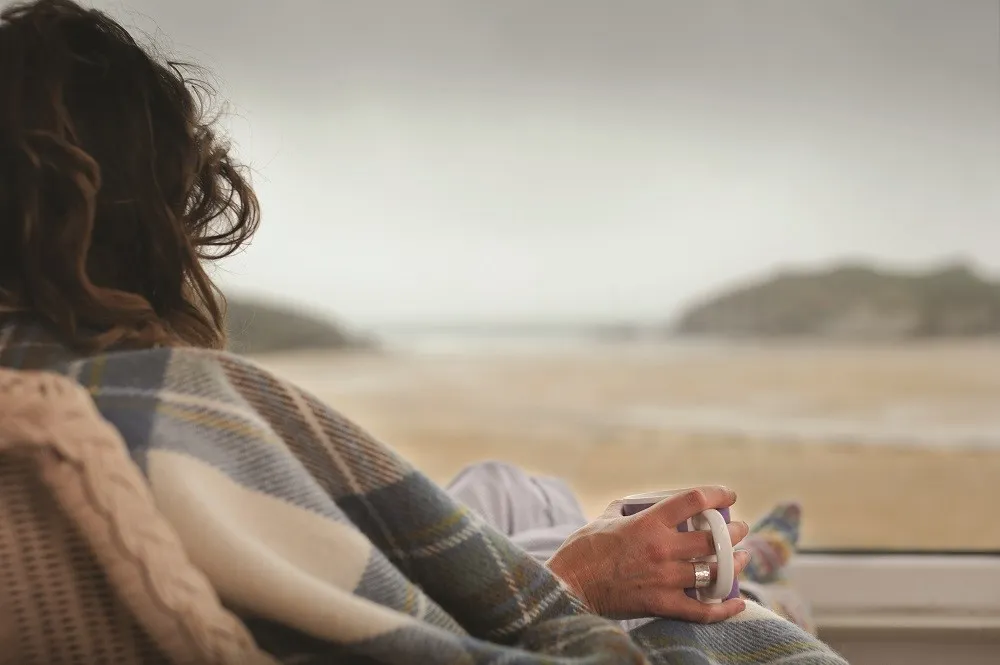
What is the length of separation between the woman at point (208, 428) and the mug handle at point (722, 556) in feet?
0.06

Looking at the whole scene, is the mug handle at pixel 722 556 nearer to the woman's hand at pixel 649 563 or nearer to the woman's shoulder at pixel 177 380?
the woman's hand at pixel 649 563

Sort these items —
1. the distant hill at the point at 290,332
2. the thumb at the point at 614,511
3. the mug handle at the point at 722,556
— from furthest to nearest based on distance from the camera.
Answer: the distant hill at the point at 290,332 < the thumb at the point at 614,511 < the mug handle at the point at 722,556

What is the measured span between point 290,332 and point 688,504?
Answer: 103 cm

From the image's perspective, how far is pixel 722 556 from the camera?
0.73 meters

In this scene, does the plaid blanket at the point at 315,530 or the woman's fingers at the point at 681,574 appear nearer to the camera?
the plaid blanket at the point at 315,530

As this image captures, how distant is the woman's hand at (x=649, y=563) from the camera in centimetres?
74

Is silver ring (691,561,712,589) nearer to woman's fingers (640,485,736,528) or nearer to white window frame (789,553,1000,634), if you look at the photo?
woman's fingers (640,485,736,528)

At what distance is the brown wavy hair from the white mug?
43 cm

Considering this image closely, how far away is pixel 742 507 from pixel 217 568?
1243 millimetres

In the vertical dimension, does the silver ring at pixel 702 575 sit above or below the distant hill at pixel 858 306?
below

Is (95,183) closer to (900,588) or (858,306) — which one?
(858,306)

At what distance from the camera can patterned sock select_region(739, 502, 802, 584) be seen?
129cm

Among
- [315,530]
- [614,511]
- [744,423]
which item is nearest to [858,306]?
[744,423]

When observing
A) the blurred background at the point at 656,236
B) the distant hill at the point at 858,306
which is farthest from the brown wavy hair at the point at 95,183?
the distant hill at the point at 858,306
